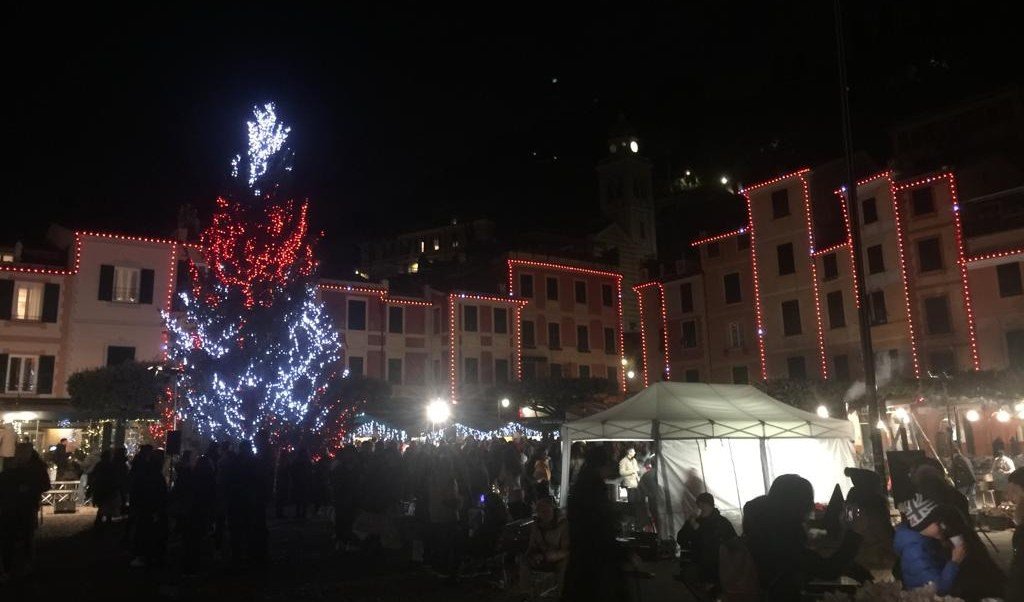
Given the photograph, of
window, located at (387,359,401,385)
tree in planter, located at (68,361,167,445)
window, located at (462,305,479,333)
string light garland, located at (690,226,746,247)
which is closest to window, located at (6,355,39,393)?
tree in planter, located at (68,361,167,445)

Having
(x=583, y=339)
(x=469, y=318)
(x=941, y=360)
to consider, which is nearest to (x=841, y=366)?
(x=941, y=360)

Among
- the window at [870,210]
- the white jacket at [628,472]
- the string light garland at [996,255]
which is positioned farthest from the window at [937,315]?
the white jacket at [628,472]

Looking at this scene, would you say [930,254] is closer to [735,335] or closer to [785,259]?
[785,259]

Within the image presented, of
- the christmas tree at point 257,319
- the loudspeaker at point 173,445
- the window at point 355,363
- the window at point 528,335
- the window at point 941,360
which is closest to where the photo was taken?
the loudspeaker at point 173,445

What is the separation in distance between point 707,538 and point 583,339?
39425 millimetres

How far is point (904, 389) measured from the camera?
23.0m

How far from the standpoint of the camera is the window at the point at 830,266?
3491 centimetres

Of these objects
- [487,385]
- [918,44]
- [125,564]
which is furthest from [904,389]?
[918,44]

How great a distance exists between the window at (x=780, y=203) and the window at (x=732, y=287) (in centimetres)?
382

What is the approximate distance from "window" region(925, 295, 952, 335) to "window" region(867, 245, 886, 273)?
2.47 metres

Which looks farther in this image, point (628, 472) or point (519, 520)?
point (628, 472)

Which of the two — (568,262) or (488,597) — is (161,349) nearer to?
(568,262)

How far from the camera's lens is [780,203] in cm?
3722

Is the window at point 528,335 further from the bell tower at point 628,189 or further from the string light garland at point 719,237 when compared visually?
the bell tower at point 628,189
